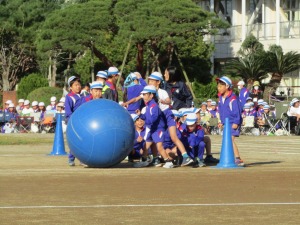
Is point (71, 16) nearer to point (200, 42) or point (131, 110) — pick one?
point (200, 42)

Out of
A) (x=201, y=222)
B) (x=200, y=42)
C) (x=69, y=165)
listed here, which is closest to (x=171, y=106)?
(x=69, y=165)

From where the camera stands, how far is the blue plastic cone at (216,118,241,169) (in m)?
17.5

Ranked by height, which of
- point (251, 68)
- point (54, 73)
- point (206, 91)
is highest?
point (251, 68)

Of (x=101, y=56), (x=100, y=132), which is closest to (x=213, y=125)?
(x=100, y=132)

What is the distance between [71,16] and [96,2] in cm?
162

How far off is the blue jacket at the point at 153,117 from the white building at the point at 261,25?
130 feet

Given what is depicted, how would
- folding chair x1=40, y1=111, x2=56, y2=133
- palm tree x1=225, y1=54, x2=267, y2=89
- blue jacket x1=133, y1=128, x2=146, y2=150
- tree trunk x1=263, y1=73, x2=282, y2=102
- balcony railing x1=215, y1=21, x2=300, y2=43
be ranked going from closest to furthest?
blue jacket x1=133, y1=128, x2=146, y2=150, folding chair x1=40, y1=111, x2=56, y2=133, tree trunk x1=263, y1=73, x2=282, y2=102, palm tree x1=225, y1=54, x2=267, y2=89, balcony railing x1=215, y1=21, x2=300, y2=43

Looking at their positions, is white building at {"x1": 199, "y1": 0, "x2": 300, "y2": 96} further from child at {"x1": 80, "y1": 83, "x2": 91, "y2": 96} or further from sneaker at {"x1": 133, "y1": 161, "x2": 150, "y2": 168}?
sneaker at {"x1": 133, "y1": 161, "x2": 150, "y2": 168}

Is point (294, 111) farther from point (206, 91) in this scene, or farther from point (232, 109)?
point (206, 91)

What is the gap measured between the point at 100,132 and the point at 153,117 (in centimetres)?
131

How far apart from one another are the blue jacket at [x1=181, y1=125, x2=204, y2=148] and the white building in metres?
39.3

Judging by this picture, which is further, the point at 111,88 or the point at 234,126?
the point at 111,88

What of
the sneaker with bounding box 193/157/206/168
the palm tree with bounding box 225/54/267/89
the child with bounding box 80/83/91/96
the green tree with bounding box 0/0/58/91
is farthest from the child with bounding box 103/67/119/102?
the green tree with bounding box 0/0/58/91

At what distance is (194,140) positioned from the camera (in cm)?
1822
